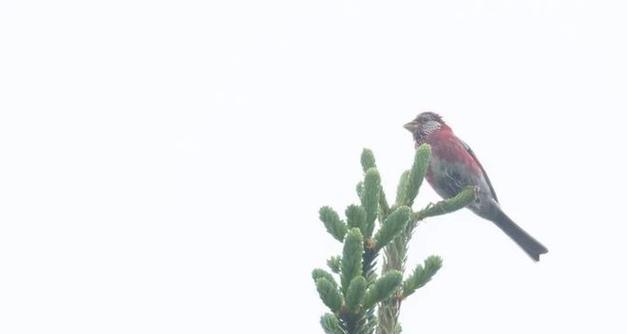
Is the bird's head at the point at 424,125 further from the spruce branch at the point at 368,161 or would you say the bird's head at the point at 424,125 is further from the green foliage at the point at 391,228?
the green foliage at the point at 391,228

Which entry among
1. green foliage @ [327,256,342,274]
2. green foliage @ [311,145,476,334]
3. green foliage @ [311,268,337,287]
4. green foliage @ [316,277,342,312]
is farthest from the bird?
green foliage @ [316,277,342,312]

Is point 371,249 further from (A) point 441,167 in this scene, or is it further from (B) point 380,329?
(A) point 441,167

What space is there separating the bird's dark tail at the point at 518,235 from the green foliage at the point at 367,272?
4587mm

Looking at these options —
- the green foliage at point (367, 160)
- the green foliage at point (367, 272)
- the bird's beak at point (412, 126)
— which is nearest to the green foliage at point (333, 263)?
the green foliage at point (367, 272)

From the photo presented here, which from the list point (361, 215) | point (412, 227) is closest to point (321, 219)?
point (361, 215)

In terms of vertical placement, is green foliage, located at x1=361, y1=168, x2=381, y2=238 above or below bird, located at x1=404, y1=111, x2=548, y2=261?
below

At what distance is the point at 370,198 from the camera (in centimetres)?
241

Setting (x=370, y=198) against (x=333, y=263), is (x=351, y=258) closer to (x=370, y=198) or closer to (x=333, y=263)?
(x=370, y=198)

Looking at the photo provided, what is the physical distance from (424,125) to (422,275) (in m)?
5.46

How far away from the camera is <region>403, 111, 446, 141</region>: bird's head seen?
7723 mm

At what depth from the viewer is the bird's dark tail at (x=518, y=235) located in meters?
7.22

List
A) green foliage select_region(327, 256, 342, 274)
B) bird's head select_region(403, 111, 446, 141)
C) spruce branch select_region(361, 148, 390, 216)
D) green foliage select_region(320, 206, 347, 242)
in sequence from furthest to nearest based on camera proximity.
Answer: bird's head select_region(403, 111, 446, 141), spruce branch select_region(361, 148, 390, 216), green foliage select_region(327, 256, 342, 274), green foliage select_region(320, 206, 347, 242)

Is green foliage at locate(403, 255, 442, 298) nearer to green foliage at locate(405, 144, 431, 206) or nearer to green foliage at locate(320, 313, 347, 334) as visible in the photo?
green foliage at locate(320, 313, 347, 334)

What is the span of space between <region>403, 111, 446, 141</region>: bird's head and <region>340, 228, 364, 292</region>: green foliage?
557 centimetres
